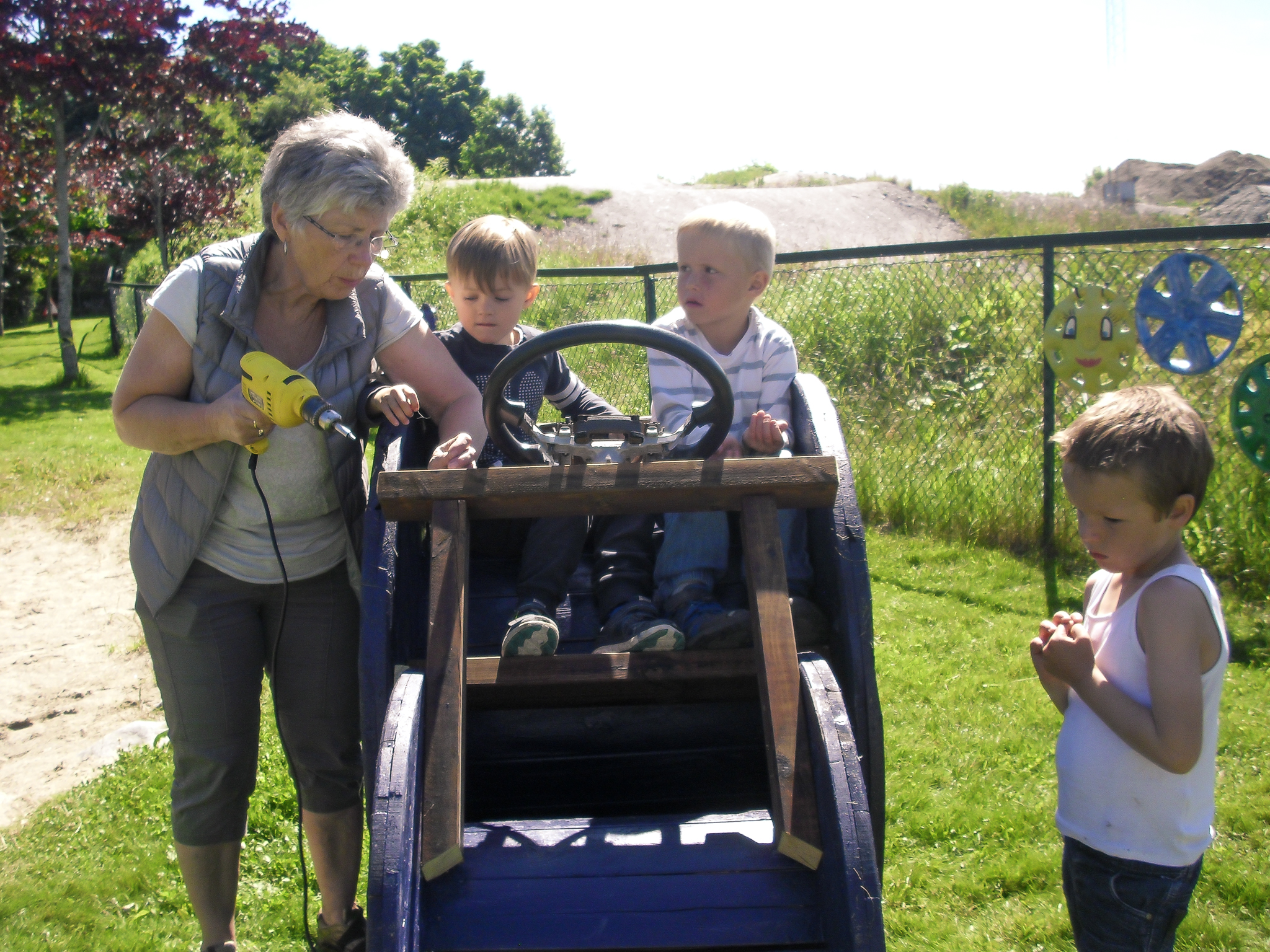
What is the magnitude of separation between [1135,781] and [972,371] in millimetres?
4622

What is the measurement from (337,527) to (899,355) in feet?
15.4

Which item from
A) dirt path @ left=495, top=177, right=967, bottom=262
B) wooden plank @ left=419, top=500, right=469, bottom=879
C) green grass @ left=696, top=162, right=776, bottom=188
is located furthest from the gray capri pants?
green grass @ left=696, top=162, right=776, bottom=188

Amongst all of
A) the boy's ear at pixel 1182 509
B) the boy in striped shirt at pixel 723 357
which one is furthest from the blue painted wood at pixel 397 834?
the boy's ear at pixel 1182 509

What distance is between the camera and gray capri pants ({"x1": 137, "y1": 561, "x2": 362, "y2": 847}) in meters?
2.18

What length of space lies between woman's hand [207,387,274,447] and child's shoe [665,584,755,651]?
976 mm

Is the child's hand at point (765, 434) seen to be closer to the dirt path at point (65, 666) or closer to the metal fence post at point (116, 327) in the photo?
the dirt path at point (65, 666)

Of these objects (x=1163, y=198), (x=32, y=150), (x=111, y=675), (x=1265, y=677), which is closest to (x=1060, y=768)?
(x=1265, y=677)

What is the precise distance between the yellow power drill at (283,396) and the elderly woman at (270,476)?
63mm

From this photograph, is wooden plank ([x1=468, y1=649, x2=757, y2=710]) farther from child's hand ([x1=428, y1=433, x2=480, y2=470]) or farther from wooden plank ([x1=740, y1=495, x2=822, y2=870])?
child's hand ([x1=428, y1=433, x2=480, y2=470])

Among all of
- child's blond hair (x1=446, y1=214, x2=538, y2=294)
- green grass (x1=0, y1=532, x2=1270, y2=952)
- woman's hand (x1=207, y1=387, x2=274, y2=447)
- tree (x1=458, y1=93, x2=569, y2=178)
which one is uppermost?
tree (x1=458, y1=93, x2=569, y2=178)

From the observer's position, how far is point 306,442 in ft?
7.23

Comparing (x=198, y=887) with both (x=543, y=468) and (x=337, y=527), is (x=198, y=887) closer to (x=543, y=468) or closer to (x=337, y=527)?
(x=337, y=527)

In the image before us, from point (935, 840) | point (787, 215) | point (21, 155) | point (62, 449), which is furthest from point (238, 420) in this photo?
point (787, 215)

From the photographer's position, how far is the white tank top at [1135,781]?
170 centimetres
